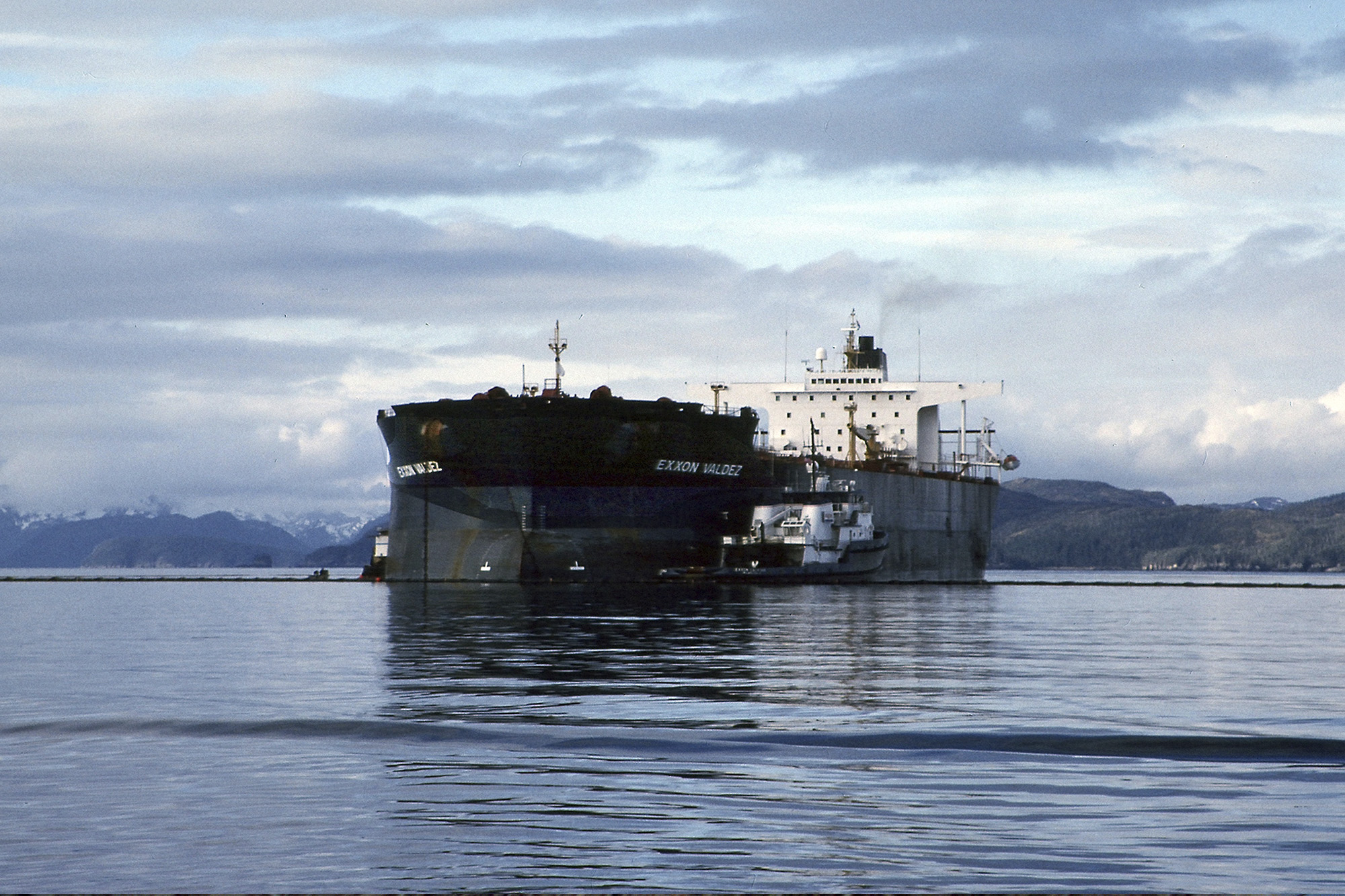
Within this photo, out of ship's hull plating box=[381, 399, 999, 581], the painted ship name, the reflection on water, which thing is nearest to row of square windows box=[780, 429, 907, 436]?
ship's hull plating box=[381, 399, 999, 581]

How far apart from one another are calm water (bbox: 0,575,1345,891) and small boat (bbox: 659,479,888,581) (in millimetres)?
38020

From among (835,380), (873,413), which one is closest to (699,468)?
(835,380)

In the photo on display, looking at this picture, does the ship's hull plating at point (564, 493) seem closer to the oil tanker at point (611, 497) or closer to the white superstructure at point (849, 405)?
the oil tanker at point (611, 497)

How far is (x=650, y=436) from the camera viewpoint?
6431cm

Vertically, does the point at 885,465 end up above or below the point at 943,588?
above

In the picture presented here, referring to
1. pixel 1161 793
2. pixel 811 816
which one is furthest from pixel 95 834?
pixel 1161 793

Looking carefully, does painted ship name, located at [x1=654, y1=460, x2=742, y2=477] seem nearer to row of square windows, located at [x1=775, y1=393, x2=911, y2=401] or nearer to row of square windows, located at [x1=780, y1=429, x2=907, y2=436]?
row of square windows, located at [x1=780, y1=429, x2=907, y2=436]

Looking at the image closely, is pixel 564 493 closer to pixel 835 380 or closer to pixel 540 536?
pixel 540 536

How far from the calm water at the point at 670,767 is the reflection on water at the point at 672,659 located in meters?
0.16

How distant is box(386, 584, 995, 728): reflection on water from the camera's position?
65.7ft

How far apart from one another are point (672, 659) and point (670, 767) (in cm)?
1417

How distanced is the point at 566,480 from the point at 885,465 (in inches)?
1209

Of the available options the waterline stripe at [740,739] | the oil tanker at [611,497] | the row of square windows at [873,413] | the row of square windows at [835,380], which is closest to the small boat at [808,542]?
the oil tanker at [611,497]

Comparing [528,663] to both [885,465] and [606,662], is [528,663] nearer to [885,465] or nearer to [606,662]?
[606,662]
